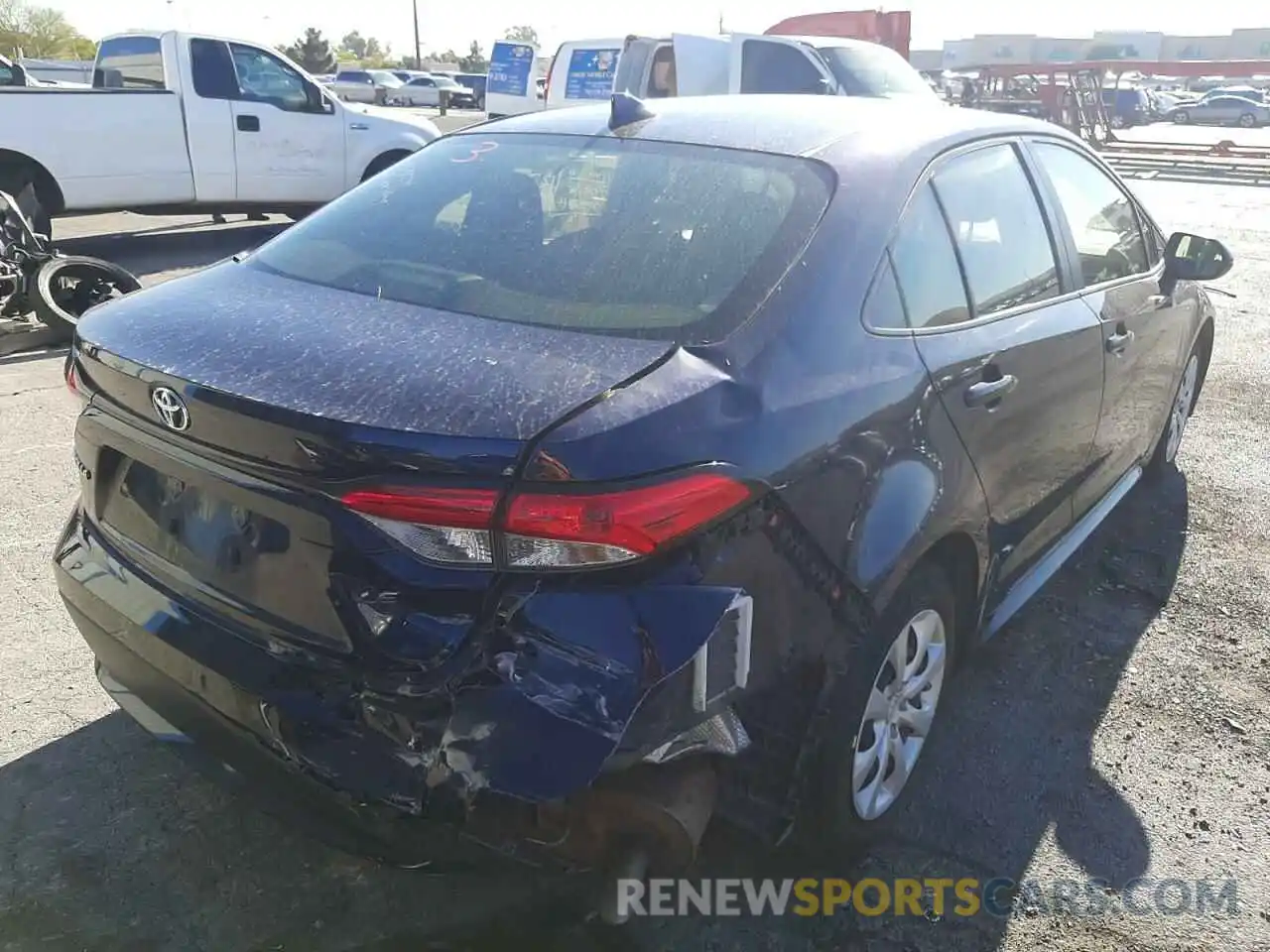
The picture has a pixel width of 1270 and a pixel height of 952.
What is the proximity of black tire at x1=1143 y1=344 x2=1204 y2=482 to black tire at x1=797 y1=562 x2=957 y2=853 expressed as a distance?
269 centimetres

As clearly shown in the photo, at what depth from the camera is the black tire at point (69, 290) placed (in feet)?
21.5

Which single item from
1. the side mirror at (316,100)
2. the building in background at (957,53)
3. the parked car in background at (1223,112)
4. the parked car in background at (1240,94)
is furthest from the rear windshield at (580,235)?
the building in background at (957,53)

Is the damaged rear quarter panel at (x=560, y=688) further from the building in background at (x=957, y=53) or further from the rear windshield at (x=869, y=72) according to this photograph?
the building in background at (x=957, y=53)

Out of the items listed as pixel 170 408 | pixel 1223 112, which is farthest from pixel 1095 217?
pixel 1223 112

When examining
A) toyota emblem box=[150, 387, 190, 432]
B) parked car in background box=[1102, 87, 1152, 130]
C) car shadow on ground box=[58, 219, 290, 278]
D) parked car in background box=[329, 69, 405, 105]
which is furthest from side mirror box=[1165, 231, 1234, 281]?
parked car in background box=[329, 69, 405, 105]

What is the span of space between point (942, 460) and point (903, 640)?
0.44 m

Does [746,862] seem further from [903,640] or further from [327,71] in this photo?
[327,71]

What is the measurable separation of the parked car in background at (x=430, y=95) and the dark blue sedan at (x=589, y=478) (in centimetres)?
4232

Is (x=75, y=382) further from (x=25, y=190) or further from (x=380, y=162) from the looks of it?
(x=380, y=162)

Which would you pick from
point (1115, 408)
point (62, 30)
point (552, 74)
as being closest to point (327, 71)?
point (62, 30)

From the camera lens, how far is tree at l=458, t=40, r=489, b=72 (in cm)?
7588

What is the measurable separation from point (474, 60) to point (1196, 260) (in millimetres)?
84712

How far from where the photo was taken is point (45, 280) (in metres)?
6.58

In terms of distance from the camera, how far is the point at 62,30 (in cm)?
5434
